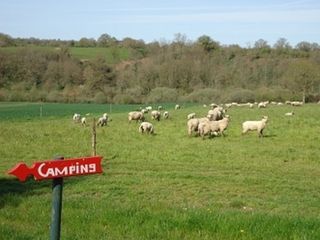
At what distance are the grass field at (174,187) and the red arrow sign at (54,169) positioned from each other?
2462 mm

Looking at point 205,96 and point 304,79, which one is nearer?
point 304,79

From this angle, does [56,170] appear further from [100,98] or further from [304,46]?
[304,46]

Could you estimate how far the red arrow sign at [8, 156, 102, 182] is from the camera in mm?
4891

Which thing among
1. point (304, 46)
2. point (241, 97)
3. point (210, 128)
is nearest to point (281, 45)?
point (304, 46)

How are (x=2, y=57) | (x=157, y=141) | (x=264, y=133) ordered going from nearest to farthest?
(x=157, y=141) → (x=264, y=133) → (x=2, y=57)

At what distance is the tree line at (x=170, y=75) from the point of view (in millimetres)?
89562

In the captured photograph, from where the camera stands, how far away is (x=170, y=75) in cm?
11175

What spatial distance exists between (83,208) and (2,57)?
4246 inches

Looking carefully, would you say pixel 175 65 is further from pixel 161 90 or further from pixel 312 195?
pixel 312 195

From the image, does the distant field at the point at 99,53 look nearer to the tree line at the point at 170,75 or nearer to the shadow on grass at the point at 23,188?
the tree line at the point at 170,75

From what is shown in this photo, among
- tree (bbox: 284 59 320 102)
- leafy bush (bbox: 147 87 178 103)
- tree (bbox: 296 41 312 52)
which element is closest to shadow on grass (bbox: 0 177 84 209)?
tree (bbox: 284 59 320 102)

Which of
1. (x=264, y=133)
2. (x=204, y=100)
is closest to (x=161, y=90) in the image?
(x=204, y=100)

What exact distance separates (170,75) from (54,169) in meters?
107

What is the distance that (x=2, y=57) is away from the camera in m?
110
